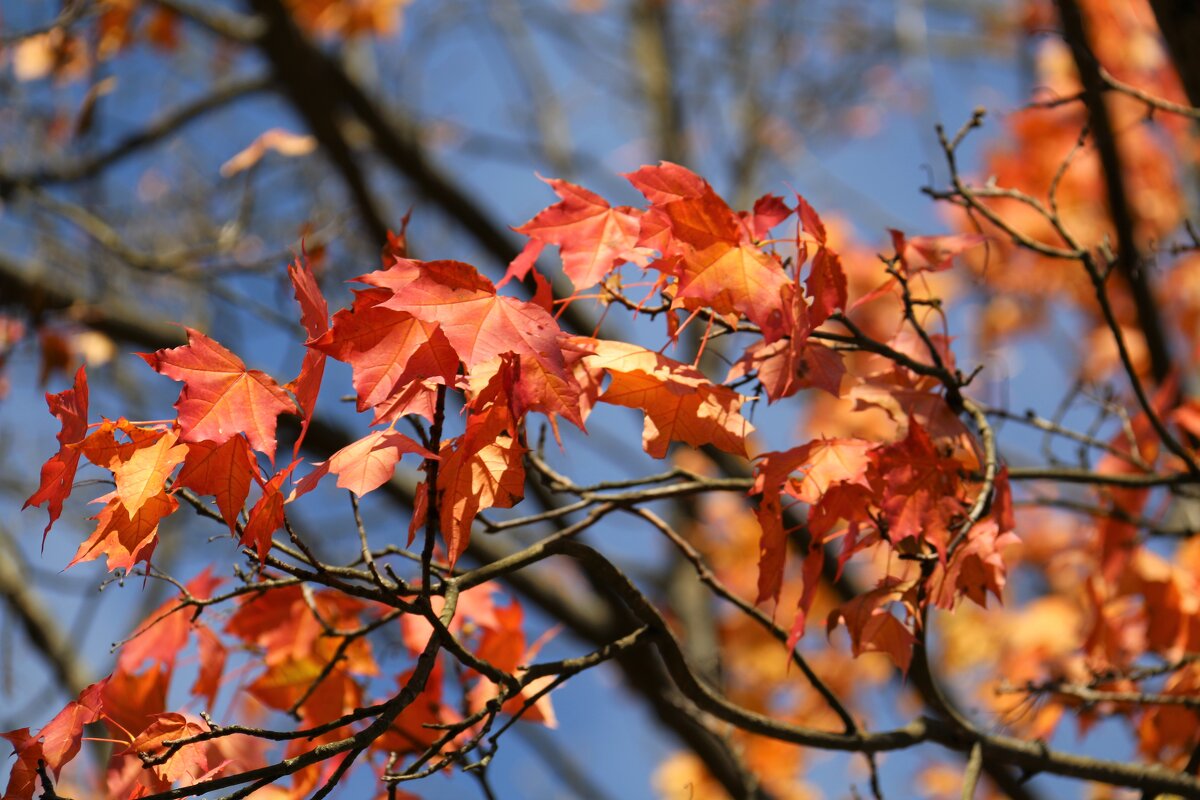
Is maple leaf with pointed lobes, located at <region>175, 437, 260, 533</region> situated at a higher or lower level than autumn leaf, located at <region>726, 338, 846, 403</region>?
lower

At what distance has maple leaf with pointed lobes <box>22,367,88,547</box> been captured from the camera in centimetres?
106

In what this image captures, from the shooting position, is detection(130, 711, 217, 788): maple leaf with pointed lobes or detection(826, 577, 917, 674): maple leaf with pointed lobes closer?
detection(130, 711, 217, 788): maple leaf with pointed lobes

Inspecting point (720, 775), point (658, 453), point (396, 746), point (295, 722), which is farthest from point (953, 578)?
point (720, 775)

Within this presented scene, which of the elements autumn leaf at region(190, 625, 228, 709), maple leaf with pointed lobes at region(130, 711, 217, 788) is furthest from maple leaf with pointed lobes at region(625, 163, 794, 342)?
autumn leaf at region(190, 625, 228, 709)

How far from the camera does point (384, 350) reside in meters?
1.02

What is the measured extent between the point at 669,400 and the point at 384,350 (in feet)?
0.99

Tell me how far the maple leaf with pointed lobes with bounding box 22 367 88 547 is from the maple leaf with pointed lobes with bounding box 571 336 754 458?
20.1 inches

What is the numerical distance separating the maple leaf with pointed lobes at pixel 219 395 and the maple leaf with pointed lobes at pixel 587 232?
1.06 ft

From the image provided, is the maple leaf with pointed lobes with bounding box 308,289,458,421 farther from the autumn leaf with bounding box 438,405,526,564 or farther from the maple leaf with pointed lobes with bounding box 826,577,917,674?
the maple leaf with pointed lobes with bounding box 826,577,917,674

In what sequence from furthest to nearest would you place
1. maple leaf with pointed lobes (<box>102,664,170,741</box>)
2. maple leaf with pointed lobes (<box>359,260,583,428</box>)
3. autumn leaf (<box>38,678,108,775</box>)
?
maple leaf with pointed lobes (<box>102,664,170,741</box>)
autumn leaf (<box>38,678,108,775</box>)
maple leaf with pointed lobes (<box>359,260,583,428</box>)

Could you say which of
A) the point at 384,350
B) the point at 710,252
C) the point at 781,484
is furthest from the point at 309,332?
the point at 781,484

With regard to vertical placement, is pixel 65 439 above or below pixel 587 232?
below

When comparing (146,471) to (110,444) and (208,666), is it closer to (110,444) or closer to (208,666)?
(110,444)

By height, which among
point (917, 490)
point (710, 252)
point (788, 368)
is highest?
point (710, 252)
